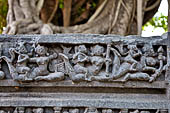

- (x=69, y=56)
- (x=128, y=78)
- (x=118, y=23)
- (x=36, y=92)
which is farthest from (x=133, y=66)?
(x=118, y=23)

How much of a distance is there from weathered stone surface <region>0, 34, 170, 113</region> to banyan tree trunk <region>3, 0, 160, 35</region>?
2213mm

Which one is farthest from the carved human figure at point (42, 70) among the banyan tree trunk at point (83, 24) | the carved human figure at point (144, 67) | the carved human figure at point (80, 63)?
the banyan tree trunk at point (83, 24)

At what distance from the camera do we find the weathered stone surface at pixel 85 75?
2311mm

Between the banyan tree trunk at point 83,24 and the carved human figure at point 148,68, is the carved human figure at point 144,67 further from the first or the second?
the banyan tree trunk at point 83,24

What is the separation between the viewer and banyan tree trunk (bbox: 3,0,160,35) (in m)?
4.60

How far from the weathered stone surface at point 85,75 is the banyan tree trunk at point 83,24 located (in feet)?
7.26

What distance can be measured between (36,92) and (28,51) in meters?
0.43

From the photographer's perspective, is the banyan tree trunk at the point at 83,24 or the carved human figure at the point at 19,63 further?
the banyan tree trunk at the point at 83,24

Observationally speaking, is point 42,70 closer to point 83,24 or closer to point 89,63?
point 89,63

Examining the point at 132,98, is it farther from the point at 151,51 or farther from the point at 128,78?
the point at 151,51

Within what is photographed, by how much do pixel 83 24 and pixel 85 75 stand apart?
3.17m

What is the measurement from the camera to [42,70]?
2.31 meters

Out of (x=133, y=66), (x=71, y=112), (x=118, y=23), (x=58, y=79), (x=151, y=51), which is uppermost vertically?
(x=118, y=23)

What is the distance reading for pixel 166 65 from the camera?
234 cm
